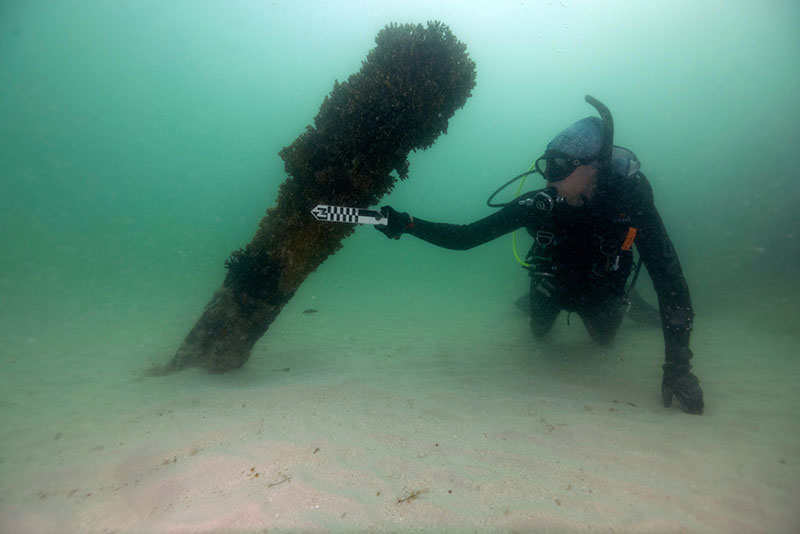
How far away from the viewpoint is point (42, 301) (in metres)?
12.8

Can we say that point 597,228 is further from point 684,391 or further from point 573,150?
point 684,391

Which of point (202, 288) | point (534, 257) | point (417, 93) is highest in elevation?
point (417, 93)

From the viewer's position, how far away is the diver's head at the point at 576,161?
14.8ft

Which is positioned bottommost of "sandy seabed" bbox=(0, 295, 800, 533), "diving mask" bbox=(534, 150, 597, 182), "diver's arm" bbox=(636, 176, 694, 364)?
"sandy seabed" bbox=(0, 295, 800, 533)

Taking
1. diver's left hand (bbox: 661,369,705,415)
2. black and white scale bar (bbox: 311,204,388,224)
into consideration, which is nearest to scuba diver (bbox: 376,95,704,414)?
diver's left hand (bbox: 661,369,705,415)

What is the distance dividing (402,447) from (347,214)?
2.78m

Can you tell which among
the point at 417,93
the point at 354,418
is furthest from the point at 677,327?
the point at 417,93

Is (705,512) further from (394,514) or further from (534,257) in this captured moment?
(534,257)

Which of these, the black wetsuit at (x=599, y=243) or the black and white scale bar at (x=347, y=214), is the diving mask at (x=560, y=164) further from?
the black and white scale bar at (x=347, y=214)

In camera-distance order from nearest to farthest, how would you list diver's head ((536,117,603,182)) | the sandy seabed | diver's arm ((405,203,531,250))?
the sandy seabed
diver's head ((536,117,603,182))
diver's arm ((405,203,531,250))

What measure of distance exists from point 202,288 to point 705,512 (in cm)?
2272

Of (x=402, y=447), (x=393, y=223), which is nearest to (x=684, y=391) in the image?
(x=402, y=447)

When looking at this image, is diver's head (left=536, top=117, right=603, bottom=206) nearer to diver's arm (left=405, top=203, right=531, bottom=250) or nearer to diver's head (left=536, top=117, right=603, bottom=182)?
diver's head (left=536, top=117, right=603, bottom=182)

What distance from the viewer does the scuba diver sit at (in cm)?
430
